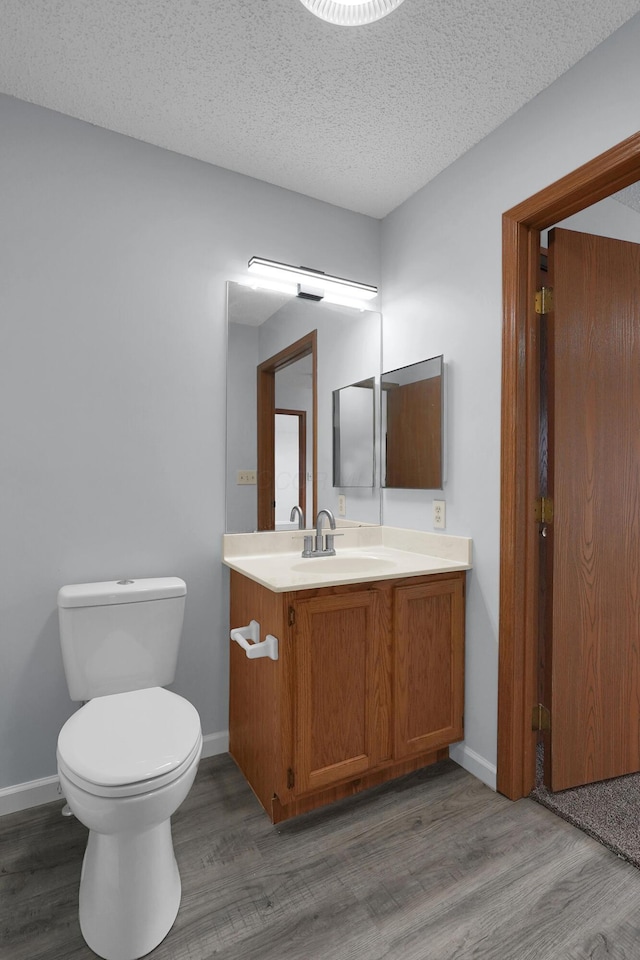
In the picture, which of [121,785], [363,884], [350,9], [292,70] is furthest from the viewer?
[292,70]

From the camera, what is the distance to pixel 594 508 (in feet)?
6.12

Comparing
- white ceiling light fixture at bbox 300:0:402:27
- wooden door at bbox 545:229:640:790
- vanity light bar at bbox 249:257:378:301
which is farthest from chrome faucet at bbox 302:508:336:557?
white ceiling light fixture at bbox 300:0:402:27

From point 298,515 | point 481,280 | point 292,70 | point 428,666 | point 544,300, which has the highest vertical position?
point 292,70

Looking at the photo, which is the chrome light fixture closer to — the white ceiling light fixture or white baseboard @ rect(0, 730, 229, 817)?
the white ceiling light fixture

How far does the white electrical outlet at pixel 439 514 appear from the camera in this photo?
2.17 metres

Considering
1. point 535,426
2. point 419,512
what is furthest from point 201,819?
point 535,426

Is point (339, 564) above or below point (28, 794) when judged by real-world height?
above

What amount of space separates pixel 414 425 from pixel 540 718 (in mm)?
1293

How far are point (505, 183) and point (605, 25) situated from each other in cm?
48

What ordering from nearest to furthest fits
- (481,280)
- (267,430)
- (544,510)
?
(544,510) → (481,280) → (267,430)

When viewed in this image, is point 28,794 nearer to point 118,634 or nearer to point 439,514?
point 118,634

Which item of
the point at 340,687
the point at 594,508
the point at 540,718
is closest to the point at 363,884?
the point at 340,687

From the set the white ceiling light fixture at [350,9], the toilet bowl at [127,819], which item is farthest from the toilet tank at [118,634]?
the white ceiling light fixture at [350,9]

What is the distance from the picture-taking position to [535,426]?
5.98 feet
